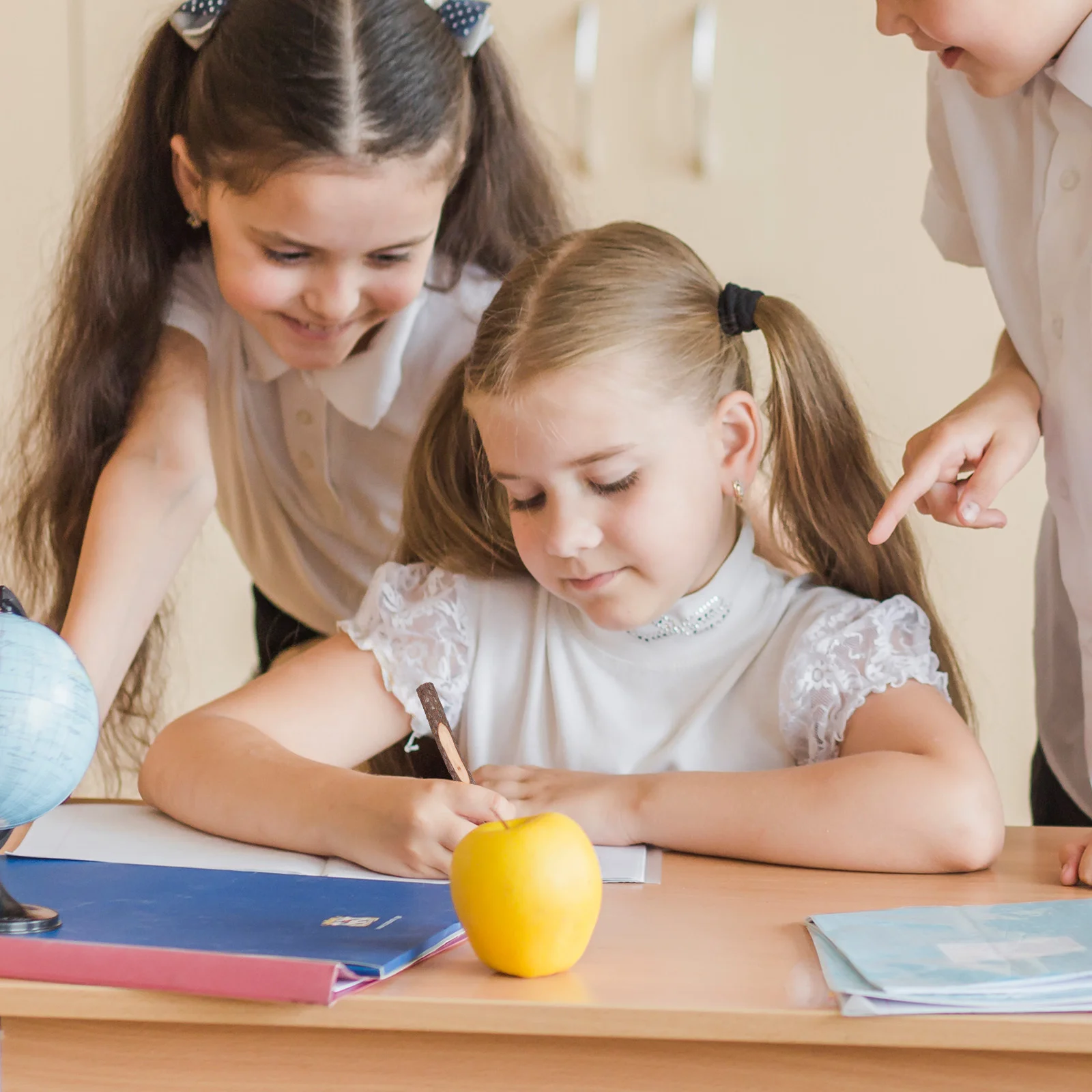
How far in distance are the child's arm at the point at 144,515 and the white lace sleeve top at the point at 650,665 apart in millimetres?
215

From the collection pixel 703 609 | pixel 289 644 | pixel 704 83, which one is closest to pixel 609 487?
pixel 703 609

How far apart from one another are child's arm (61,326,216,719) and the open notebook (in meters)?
→ 0.23

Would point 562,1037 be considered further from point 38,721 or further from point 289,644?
point 289,644

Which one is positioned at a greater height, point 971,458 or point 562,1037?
point 971,458

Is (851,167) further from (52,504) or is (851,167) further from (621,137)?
(52,504)

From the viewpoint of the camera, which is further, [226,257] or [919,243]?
[919,243]

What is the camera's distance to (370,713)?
1.15m

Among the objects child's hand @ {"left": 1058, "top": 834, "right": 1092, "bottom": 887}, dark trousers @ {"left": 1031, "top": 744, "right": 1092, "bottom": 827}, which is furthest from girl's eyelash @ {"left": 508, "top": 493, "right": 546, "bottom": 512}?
dark trousers @ {"left": 1031, "top": 744, "right": 1092, "bottom": 827}

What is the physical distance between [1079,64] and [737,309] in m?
0.32

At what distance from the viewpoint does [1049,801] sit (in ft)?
4.32

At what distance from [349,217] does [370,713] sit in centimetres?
41

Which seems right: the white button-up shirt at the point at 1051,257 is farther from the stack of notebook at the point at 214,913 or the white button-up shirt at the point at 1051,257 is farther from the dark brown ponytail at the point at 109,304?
the dark brown ponytail at the point at 109,304

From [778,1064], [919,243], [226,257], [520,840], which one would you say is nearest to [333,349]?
[226,257]

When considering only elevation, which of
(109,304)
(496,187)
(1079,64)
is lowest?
(109,304)
